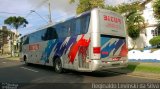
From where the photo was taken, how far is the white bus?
15.7 metres

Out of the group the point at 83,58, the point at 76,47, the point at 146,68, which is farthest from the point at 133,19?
the point at 83,58

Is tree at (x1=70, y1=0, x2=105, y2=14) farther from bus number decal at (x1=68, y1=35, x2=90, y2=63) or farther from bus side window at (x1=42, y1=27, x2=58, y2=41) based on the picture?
bus number decal at (x1=68, y1=35, x2=90, y2=63)

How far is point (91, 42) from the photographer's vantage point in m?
15.7

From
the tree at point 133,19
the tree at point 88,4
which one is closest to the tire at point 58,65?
the tree at point 133,19

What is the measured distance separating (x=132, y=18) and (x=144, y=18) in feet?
12.4

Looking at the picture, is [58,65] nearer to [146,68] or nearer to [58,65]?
[58,65]

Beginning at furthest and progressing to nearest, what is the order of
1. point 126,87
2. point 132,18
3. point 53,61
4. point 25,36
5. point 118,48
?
point 132,18 → point 25,36 → point 53,61 → point 118,48 → point 126,87

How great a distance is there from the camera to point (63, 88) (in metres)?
12.6

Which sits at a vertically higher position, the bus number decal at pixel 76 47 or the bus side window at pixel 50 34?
the bus side window at pixel 50 34

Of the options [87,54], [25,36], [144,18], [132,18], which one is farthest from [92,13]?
[144,18]

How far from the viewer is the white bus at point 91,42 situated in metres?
15.7

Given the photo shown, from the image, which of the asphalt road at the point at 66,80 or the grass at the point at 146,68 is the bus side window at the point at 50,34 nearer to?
the asphalt road at the point at 66,80

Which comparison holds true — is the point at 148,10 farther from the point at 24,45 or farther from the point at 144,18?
the point at 24,45

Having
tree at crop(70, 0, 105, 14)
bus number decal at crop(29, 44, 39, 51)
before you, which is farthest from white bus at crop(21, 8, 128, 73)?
tree at crop(70, 0, 105, 14)
